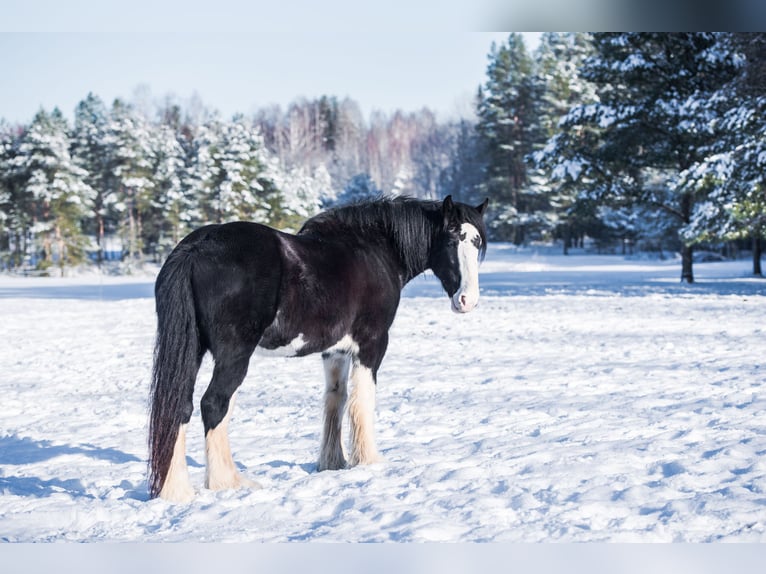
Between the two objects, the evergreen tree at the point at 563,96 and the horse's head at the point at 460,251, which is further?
the evergreen tree at the point at 563,96

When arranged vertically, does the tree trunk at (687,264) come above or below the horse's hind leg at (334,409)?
above

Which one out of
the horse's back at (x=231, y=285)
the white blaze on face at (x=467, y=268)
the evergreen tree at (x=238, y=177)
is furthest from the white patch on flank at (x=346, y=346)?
the evergreen tree at (x=238, y=177)

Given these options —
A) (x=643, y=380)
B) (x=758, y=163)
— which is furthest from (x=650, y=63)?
(x=643, y=380)

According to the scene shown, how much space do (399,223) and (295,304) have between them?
935 mm

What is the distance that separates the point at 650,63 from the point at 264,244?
55.2ft

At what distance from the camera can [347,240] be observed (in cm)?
397

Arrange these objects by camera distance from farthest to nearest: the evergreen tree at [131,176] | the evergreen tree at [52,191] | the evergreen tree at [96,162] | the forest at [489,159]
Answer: the evergreen tree at [96,162]
the evergreen tree at [131,176]
the evergreen tree at [52,191]
the forest at [489,159]

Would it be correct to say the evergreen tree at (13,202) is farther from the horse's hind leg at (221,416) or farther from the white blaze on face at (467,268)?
the white blaze on face at (467,268)

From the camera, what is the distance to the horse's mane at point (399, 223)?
4.08 meters

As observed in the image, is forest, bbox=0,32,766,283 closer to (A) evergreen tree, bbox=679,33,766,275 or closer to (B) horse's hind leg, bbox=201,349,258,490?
(A) evergreen tree, bbox=679,33,766,275

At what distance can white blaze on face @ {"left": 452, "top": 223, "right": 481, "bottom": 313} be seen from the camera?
380 cm

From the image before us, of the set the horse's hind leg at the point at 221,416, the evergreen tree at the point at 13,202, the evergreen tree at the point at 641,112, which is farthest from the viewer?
the evergreen tree at the point at 13,202

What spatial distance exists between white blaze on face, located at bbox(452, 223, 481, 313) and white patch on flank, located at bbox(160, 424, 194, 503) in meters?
1.61

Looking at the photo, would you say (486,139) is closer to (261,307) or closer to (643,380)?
(643,380)
